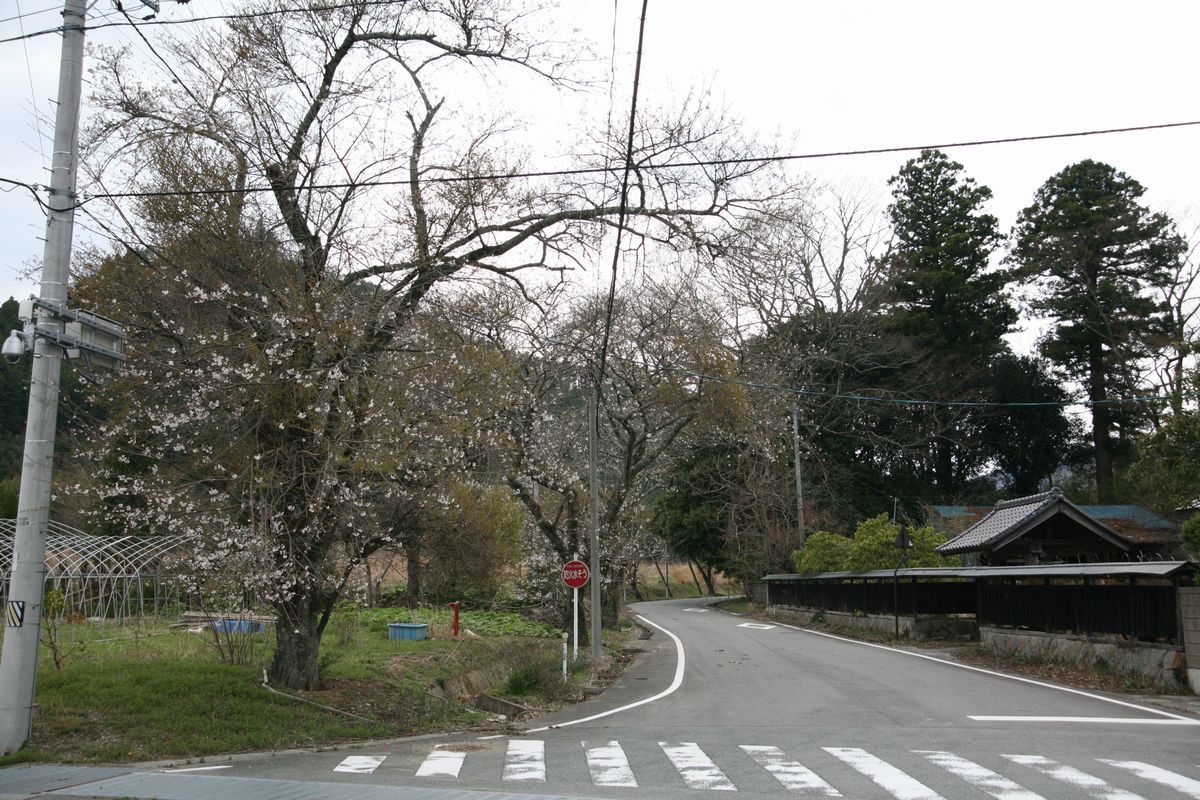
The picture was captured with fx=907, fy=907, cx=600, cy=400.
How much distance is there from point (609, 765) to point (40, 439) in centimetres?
768

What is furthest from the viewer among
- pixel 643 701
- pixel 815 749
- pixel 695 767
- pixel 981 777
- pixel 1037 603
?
pixel 1037 603

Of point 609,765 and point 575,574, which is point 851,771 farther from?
point 575,574

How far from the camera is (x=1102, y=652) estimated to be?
17.5 metres

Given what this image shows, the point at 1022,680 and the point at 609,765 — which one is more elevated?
the point at 609,765

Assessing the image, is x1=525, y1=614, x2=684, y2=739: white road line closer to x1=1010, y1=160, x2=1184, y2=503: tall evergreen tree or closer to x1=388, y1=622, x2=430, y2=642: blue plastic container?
x1=388, y1=622, x2=430, y2=642: blue plastic container

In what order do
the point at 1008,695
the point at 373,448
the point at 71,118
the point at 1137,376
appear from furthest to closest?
the point at 1137,376
the point at 1008,695
the point at 373,448
the point at 71,118

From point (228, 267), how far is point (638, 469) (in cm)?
1549

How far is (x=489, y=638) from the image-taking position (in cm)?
2512

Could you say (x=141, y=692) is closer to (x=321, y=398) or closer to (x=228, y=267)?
(x=321, y=398)

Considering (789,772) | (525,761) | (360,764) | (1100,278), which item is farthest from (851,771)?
(1100,278)

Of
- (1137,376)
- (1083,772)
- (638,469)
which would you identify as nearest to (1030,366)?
(1137,376)

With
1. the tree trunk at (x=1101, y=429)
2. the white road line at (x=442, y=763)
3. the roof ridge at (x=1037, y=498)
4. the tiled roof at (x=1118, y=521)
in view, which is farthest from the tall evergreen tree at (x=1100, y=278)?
the white road line at (x=442, y=763)

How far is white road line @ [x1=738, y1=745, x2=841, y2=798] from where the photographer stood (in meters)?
8.38

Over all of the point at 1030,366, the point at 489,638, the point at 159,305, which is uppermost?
the point at 1030,366
